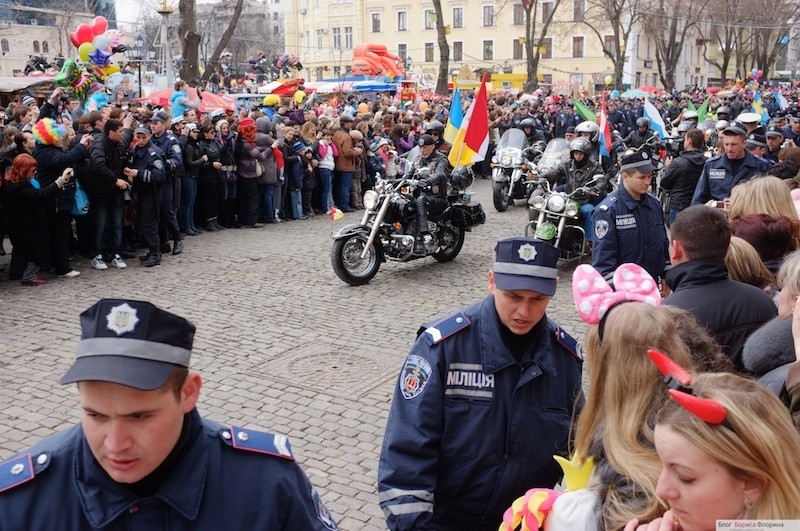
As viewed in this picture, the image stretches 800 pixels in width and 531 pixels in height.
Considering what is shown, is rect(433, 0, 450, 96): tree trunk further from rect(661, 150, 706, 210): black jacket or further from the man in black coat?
the man in black coat

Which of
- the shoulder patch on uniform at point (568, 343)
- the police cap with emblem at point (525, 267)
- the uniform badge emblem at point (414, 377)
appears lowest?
the uniform badge emblem at point (414, 377)

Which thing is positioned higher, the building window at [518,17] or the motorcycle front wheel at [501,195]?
the building window at [518,17]

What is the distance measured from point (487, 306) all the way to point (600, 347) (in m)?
0.49

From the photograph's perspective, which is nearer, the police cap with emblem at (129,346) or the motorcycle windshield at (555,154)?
the police cap with emblem at (129,346)

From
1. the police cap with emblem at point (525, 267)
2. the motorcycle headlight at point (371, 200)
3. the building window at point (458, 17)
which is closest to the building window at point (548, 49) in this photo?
the building window at point (458, 17)

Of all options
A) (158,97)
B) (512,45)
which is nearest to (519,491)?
(158,97)

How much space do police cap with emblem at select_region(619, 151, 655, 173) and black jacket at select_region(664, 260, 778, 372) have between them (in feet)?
8.76

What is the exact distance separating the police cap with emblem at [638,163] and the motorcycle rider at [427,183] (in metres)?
4.20

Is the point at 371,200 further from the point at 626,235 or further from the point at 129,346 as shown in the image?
the point at 129,346

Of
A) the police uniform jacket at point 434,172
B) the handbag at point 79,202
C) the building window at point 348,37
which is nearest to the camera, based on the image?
the handbag at point 79,202

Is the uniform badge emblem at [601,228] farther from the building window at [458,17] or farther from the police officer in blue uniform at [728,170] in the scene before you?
the building window at [458,17]

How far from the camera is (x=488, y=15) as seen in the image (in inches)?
3223

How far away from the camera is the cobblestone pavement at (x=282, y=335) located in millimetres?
5957

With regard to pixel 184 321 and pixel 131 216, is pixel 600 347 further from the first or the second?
pixel 131 216
